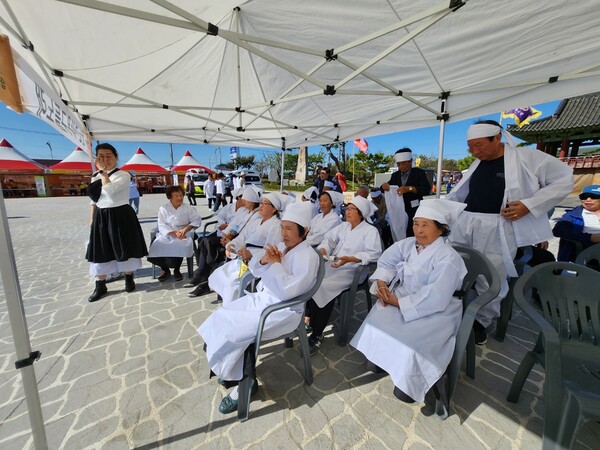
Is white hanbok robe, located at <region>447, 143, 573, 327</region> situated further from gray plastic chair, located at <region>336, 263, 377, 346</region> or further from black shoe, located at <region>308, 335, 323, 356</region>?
black shoe, located at <region>308, 335, 323, 356</region>

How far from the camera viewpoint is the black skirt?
355 centimetres

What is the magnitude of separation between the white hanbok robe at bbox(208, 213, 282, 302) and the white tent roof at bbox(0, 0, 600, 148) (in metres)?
2.07

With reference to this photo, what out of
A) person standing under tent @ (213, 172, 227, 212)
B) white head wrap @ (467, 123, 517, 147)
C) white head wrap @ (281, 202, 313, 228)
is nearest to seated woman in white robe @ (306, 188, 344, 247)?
white head wrap @ (281, 202, 313, 228)

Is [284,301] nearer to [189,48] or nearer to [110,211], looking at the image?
[110,211]

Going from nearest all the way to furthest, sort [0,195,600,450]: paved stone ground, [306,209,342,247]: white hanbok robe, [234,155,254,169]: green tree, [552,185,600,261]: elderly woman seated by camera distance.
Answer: [0,195,600,450]: paved stone ground
[552,185,600,261]: elderly woman seated
[306,209,342,247]: white hanbok robe
[234,155,254,169]: green tree

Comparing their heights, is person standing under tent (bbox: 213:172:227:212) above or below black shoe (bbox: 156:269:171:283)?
above

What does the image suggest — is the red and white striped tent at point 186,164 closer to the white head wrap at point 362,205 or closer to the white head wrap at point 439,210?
the white head wrap at point 362,205

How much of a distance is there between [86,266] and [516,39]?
7598 mm

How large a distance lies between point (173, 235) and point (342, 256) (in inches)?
114

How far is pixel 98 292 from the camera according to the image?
3691mm

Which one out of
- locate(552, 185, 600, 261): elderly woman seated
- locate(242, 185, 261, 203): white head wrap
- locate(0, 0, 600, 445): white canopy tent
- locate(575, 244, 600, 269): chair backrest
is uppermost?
locate(0, 0, 600, 445): white canopy tent

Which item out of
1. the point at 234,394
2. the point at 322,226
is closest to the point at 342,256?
the point at 322,226

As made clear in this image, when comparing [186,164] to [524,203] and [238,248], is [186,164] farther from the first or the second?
[524,203]

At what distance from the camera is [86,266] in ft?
16.5
